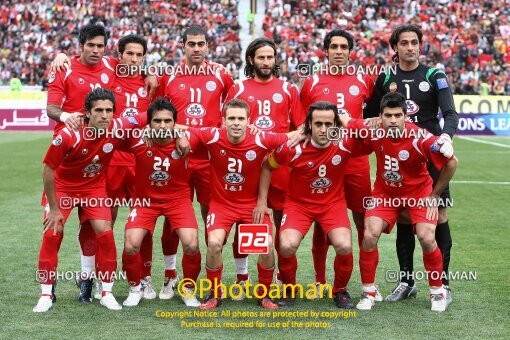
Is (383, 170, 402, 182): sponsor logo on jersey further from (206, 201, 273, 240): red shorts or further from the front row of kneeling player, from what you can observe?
(206, 201, 273, 240): red shorts

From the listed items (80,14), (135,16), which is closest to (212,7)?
(135,16)

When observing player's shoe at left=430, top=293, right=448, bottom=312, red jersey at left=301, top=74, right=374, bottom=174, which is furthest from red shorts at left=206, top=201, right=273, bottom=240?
player's shoe at left=430, top=293, right=448, bottom=312

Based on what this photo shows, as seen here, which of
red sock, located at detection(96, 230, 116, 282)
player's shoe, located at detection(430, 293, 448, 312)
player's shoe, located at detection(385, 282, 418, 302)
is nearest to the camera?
player's shoe, located at detection(430, 293, 448, 312)

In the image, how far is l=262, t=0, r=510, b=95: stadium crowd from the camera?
98.5 feet

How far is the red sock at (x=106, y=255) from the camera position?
265 inches

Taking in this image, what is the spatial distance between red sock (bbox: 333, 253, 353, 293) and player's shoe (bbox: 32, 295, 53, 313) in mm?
2375

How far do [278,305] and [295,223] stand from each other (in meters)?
0.70

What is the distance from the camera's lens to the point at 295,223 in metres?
6.81

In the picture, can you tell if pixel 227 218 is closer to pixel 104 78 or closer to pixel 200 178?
pixel 200 178

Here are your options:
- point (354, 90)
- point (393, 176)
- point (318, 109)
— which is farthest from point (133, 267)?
point (354, 90)

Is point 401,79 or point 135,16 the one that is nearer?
point 401,79

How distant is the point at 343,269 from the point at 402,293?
642 millimetres

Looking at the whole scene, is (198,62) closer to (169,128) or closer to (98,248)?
(169,128)

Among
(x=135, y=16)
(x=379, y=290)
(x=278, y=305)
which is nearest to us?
(x=278, y=305)
